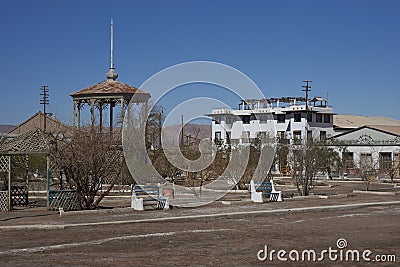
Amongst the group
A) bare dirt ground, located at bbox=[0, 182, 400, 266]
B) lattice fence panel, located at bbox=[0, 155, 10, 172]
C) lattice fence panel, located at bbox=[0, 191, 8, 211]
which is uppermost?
lattice fence panel, located at bbox=[0, 155, 10, 172]

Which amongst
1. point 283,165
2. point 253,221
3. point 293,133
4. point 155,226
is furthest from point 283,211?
point 293,133

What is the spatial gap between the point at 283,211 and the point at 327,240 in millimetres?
7778

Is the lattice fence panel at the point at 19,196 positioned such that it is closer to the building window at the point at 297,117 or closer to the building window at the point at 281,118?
the building window at the point at 297,117

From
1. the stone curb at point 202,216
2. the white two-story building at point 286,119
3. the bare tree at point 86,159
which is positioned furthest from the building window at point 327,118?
the bare tree at point 86,159

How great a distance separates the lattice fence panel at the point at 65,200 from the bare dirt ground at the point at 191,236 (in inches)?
21.8

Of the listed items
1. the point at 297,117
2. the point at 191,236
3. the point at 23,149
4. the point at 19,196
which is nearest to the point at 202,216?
the point at 191,236

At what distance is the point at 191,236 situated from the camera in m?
16.9

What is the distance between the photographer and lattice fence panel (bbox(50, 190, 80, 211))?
2453 cm

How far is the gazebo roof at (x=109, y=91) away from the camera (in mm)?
35344

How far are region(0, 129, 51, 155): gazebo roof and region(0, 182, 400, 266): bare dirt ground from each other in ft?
8.04

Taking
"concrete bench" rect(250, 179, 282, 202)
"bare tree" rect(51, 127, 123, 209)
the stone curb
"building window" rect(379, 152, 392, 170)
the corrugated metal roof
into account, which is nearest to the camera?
the stone curb

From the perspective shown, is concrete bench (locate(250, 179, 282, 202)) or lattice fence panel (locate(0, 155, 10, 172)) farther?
concrete bench (locate(250, 179, 282, 202))

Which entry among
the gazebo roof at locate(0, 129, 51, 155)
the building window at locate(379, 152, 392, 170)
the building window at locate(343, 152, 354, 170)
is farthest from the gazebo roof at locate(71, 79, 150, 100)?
the building window at locate(343, 152, 354, 170)

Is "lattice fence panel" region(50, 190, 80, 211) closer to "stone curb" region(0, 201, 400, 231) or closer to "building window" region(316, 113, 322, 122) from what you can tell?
"stone curb" region(0, 201, 400, 231)
